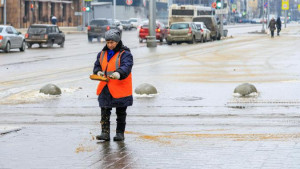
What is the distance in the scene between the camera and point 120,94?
9.66 meters

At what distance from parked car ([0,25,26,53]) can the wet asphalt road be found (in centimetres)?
1477

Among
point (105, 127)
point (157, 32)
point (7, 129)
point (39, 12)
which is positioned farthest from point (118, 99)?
point (39, 12)

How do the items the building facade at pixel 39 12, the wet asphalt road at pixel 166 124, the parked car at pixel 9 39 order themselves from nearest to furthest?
the wet asphalt road at pixel 166 124, the parked car at pixel 9 39, the building facade at pixel 39 12

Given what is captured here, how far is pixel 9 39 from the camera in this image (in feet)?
124

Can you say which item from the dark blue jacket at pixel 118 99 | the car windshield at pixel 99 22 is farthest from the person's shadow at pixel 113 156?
the car windshield at pixel 99 22

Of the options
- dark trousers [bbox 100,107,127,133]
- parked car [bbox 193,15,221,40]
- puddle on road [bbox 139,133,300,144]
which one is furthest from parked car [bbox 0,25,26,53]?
dark trousers [bbox 100,107,127,133]

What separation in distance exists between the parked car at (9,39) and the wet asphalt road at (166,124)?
1477cm

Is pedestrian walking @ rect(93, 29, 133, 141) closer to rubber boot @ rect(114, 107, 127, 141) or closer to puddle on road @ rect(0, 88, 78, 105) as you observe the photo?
rubber boot @ rect(114, 107, 127, 141)

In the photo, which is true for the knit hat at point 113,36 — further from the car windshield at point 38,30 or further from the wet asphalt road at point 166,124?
the car windshield at point 38,30

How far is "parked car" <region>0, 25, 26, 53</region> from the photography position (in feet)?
122

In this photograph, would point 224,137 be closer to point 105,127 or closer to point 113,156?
point 105,127

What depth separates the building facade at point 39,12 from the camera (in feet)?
276

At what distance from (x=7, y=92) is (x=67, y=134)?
23.3 feet

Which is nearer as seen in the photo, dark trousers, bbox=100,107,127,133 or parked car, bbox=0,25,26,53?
dark trousers, bbox=100,107,127,133
